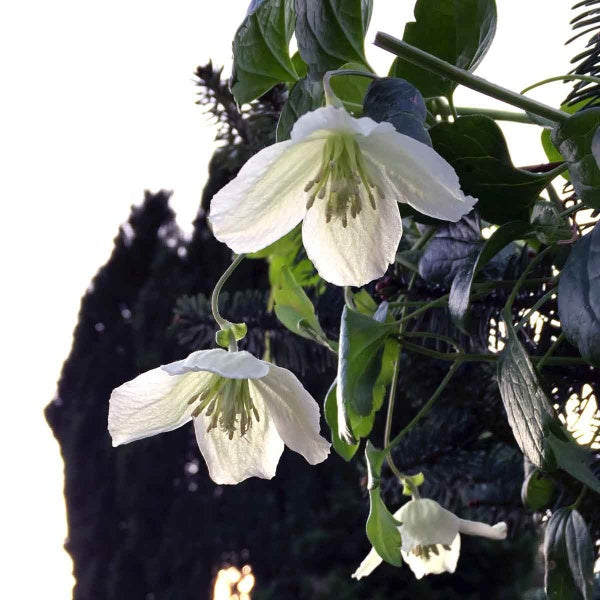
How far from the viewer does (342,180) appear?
0.98 feet

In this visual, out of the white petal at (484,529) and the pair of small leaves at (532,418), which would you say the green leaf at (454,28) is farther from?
the white petal at (484,529)

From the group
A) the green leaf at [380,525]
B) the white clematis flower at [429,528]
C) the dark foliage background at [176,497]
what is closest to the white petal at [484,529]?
the white clematis flower at [429,528]

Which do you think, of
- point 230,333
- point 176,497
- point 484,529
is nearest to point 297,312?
point 230,333

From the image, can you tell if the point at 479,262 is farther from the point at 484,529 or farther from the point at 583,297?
the point at 484,529

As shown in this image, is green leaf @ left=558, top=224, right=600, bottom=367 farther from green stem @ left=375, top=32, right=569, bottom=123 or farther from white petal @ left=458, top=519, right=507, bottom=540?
white petal @ left=458, top=519, right=507, bottom=540

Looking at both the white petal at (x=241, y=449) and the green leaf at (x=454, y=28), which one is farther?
the white petal at (x=241, y=449)

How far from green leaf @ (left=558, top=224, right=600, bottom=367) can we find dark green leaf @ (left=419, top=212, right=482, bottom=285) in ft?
0.33

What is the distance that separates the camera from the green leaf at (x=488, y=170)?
0.85ft

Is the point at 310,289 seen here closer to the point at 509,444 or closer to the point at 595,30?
the point at 509,444

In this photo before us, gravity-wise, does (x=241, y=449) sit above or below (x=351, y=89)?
below

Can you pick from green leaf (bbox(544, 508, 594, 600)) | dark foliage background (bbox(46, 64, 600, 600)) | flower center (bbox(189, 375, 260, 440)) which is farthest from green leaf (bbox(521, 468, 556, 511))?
dark foliage background (bbox(46, 64, 600, 600))

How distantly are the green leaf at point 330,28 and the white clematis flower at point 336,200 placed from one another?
3 cm

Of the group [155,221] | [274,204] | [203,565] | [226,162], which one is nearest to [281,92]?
[226,162]

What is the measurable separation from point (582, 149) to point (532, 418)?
0.28 ft
